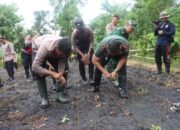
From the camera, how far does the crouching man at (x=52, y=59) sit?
5652 millimetres

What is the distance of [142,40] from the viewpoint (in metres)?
18.2

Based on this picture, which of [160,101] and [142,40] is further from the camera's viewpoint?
[142,40]

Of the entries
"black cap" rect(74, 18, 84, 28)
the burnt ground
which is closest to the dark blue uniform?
the burnt ground

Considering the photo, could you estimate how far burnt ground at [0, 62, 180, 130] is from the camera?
5.35m

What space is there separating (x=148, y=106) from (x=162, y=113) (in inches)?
20.9

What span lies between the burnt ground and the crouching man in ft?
1.07

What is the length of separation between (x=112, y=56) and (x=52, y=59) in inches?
47.9

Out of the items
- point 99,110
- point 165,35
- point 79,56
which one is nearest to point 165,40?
point 165,35

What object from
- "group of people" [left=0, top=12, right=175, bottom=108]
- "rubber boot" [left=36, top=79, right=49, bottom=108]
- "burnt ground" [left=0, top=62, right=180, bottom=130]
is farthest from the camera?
"rubber boot" [left=36, top=79, right=49, bottom=108]

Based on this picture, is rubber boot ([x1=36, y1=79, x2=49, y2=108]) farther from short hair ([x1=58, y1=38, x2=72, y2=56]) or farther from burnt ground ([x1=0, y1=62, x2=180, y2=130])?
short hair ([x1=58, y1=38, x2=72, y2=56])

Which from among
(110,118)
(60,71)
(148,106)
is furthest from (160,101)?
(60,71)

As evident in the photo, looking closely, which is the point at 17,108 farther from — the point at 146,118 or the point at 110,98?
the point at 146,118

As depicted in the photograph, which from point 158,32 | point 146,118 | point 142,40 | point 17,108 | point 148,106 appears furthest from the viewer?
point 142,40

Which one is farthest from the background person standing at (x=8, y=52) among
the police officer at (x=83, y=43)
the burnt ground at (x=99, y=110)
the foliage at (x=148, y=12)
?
the foliage at (x=148, y=12)
